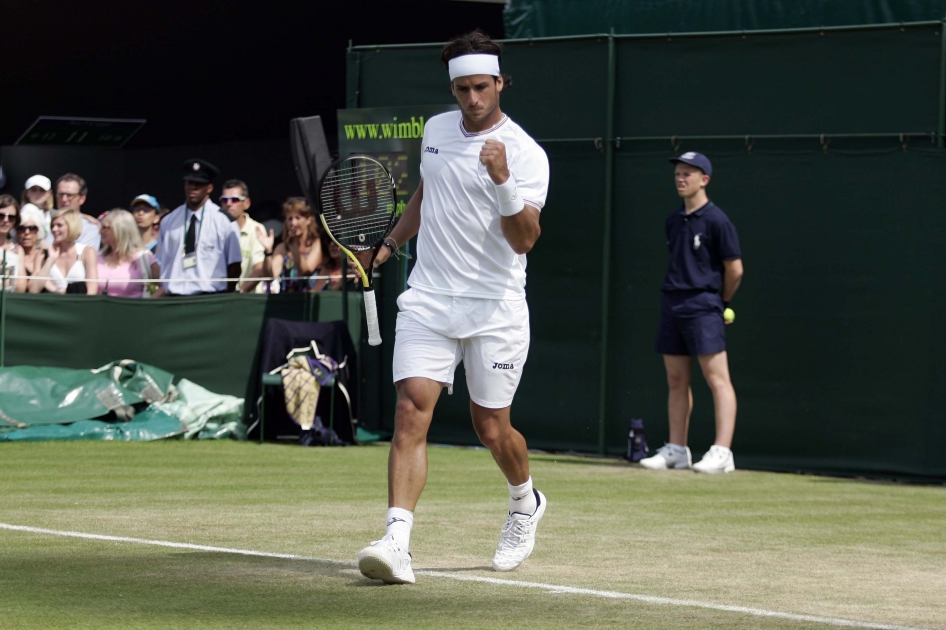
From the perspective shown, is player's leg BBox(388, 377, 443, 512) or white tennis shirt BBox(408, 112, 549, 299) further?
white tennis shirt BBox(408, 112, 549, 299)

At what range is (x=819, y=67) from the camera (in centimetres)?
1147

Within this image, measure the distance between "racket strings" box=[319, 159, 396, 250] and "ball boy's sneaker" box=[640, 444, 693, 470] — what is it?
15.0 ft

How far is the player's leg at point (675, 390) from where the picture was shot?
11273 millimetres

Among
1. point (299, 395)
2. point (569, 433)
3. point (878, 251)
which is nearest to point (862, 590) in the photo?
point (878, 251)

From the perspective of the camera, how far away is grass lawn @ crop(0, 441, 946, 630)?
217 inches

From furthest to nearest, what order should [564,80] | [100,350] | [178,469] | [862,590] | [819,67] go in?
[100,350] < [564,80] < [819,67] < [178,469] < [862,590]

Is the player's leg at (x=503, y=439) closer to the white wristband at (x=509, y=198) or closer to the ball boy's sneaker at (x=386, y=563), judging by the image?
the ball boy's sneaker at (x=386, y=563)

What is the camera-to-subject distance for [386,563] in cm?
589

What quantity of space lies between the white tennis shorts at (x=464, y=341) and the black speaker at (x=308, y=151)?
6.97m

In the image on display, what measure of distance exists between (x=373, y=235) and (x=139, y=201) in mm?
8516

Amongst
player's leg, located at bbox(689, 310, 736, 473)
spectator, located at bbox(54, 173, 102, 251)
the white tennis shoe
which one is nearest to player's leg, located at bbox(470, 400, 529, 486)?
the white tennis shoe

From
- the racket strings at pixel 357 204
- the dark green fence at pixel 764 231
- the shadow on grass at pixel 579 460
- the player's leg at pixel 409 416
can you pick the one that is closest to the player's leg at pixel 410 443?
the player's leg at pixel 409 416

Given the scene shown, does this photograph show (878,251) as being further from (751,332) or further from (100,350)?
(100,350)

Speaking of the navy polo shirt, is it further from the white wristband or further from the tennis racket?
the white wristband
